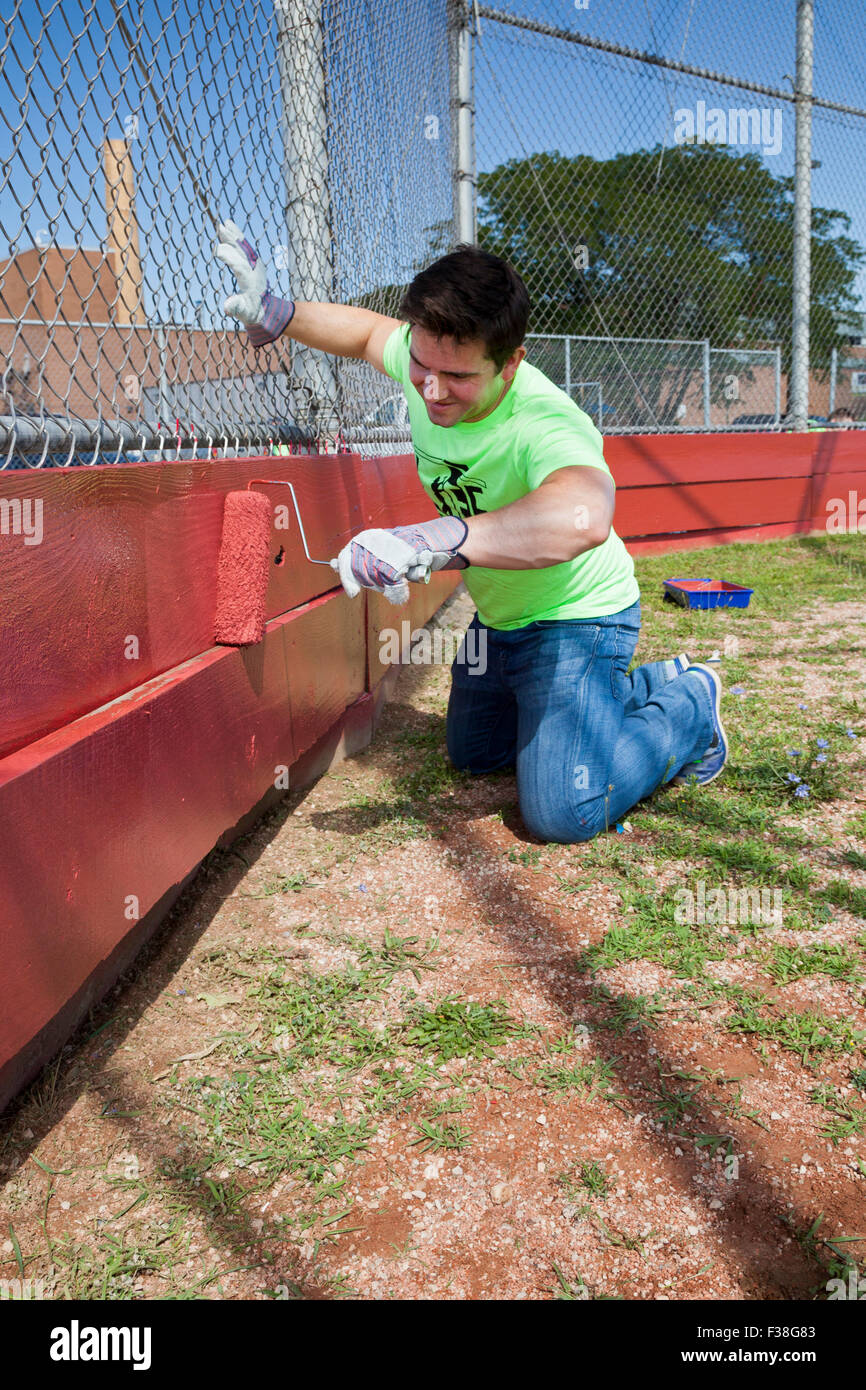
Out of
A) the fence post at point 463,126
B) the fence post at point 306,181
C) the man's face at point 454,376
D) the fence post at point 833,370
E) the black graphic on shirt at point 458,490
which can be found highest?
the fence post at point 463,126

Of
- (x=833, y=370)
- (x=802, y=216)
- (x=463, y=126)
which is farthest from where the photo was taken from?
(x=833, y=370)

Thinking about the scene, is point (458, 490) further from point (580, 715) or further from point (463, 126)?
point (463, 126)

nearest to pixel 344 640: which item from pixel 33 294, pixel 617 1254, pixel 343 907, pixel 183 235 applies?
pixel 343 907

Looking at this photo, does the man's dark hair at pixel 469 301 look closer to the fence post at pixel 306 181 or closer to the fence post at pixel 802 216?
the fence post at pixel 306 181

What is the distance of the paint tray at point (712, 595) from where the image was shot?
5531mm

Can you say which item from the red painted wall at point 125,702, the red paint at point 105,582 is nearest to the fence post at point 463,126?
the red painted wall at point 125,702

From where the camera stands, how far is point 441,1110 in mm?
1655

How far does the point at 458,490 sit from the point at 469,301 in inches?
22.7

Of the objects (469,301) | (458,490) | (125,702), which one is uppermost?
(469,301)

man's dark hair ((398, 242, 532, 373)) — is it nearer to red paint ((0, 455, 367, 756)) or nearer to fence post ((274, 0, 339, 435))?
red paint ((0, 455, 367, 756))

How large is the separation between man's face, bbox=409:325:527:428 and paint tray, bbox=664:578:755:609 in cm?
338

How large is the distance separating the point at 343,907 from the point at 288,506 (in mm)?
1075

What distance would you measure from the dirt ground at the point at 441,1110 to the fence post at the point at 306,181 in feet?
5.03

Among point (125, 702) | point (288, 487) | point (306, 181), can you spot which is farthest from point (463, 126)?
point (125, 702)
